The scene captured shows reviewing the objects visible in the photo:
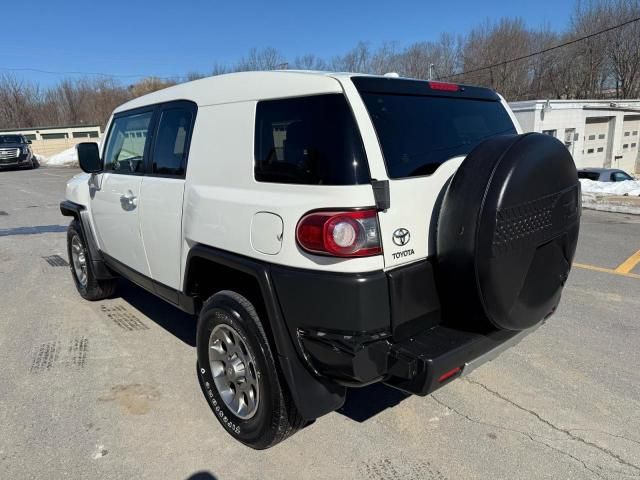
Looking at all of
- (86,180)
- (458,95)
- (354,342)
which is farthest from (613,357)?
(86,180)

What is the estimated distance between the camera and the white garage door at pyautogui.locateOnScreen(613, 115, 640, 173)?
110 ft

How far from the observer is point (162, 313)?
457 centimetres

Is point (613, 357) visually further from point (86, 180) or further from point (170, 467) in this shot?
point (86, 180)

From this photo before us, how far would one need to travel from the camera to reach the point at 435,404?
2.94 m

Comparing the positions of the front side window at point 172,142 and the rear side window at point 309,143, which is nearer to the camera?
the rear side window at point 309,143

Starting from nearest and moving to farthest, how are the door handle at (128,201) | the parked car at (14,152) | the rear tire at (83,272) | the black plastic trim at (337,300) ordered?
the black plastic trim at (337,300) → the door handle at (128,201) → the rear tire at (83,272) → the parked car at (14,152)

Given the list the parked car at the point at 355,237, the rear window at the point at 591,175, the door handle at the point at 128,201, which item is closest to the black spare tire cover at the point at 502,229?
the parked car at the point at 355,237

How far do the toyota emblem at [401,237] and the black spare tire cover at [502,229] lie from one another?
0.56 feet

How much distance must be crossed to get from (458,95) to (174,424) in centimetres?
265

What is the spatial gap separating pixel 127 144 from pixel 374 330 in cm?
289

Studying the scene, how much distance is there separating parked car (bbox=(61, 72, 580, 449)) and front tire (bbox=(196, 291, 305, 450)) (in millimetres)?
11

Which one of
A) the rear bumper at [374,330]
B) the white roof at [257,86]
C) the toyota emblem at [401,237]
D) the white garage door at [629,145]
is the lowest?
the white garage door at [629,145]

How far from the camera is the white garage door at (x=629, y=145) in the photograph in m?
33.5

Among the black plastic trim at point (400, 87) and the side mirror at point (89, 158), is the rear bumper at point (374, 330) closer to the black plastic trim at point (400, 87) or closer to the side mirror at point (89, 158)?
the black plastic trim at point (400, 87)
